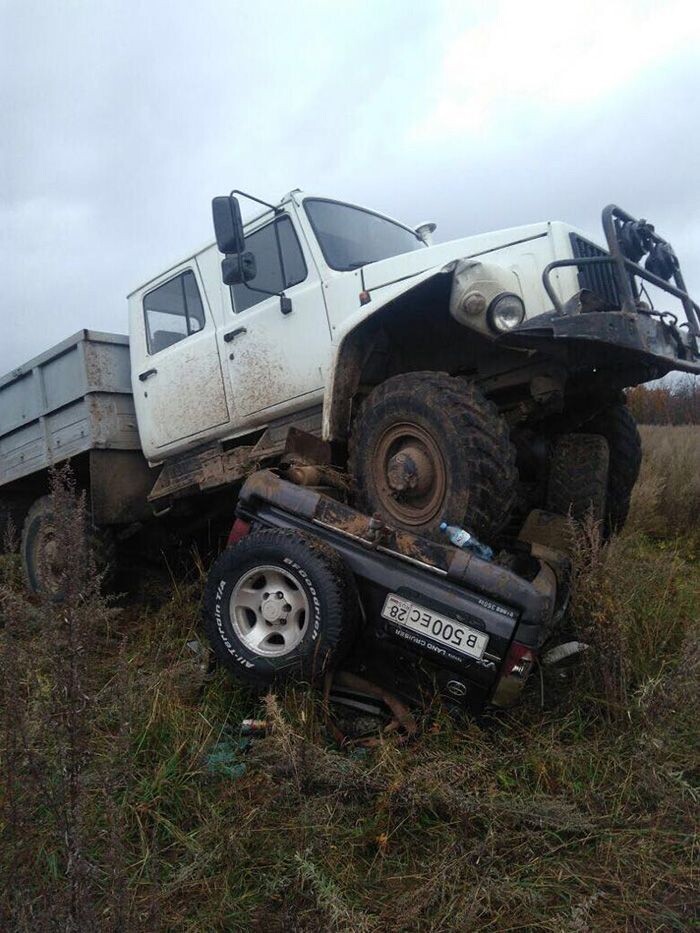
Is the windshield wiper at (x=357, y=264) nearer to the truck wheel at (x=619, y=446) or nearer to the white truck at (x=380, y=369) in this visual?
the white truck at (x=380, y=369)

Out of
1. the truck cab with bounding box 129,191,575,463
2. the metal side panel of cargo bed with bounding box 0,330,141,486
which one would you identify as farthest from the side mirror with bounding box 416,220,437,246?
the metal side panel of cargo bed with bounding box 0,330,141,486

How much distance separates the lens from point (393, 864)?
7.77 feet

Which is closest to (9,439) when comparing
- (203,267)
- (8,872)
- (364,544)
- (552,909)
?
(203,267)

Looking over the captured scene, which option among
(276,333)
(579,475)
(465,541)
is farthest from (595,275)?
(276,333)

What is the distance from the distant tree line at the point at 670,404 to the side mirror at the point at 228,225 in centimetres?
1322

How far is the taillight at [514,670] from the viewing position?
2.85m

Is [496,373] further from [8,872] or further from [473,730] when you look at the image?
[8,872]

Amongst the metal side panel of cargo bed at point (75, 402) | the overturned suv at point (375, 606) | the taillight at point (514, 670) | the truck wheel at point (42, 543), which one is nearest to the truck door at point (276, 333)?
the overturned suv at point (375, 606)

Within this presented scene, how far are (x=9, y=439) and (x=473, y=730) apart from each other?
16.6 ft

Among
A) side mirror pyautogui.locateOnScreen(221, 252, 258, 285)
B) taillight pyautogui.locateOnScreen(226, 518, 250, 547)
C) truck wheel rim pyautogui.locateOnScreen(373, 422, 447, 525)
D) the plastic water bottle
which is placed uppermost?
side mirror pyautogui.locateOnScreen(221, 252, 258, 285)

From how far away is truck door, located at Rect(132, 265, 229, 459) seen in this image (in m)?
5.00

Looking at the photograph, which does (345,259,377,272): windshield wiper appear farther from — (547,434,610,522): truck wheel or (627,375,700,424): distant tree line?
(627,375,700,424): distant tree line

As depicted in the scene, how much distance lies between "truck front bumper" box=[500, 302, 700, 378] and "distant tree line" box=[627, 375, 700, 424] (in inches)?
505

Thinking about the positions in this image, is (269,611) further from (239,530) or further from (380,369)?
(380,369)
